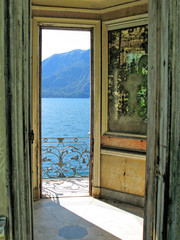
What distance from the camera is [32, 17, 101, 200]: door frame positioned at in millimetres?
4289

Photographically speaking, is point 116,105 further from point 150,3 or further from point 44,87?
point 44,87

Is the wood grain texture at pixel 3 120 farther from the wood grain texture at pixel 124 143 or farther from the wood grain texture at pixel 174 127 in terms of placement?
the wood grain texture at pixel 124 143

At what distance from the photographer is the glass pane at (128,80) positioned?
415 cm

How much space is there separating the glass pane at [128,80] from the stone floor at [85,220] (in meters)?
1.26

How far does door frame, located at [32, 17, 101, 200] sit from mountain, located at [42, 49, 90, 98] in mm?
109858

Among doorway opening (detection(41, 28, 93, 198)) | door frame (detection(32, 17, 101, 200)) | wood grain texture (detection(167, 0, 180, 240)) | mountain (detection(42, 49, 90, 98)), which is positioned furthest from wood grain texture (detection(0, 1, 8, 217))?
mountain (detection(42, 49, 90, 98))

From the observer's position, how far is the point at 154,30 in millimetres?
1709

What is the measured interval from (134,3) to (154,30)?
2653mm

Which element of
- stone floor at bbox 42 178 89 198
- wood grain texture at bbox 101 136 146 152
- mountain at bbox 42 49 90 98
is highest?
mountain at bbox 42 49 90 98

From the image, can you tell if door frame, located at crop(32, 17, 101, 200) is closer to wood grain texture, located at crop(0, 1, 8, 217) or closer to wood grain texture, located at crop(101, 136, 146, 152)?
wood grain texture, located at crop(101, 136, 146, 152)

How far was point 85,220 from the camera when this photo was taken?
3.77 metres

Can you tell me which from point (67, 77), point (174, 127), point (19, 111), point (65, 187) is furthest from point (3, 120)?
point (67, 77)

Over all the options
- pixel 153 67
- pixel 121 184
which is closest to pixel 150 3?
pixel 153 67

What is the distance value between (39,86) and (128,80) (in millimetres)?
1492
